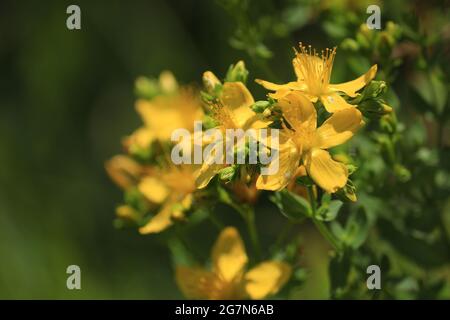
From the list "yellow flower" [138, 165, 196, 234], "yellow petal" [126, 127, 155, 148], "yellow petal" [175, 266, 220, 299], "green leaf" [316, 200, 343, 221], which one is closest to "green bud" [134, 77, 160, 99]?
"yellow petal" [126, 127, 155, 148]

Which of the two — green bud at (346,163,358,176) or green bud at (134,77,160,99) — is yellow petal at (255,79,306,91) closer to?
green bud at (346,163,358,176)

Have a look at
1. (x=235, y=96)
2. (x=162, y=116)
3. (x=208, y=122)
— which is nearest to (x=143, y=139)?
(x=162, y=116)

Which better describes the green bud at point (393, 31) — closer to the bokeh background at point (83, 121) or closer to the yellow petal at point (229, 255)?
the yellow petal at point (229, 255)

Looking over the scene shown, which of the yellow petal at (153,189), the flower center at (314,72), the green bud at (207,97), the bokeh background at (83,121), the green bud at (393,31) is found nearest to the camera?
the flower center at (314,72)

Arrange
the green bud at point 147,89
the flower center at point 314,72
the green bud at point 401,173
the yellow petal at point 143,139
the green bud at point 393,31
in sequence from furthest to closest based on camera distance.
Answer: the green bud at point 147,89, the yellow petal at point 143,139, the green bud at point 393,31, the green bud at point 401,173, the flower center at point 314,72

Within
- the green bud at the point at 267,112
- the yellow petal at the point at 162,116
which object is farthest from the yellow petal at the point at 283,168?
the yellow petal at the point at 162,116
